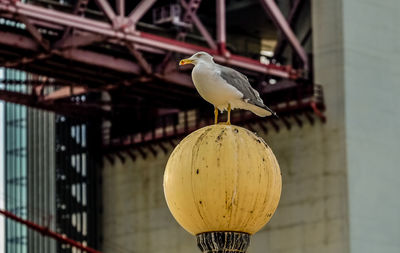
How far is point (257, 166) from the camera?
13.8 metres

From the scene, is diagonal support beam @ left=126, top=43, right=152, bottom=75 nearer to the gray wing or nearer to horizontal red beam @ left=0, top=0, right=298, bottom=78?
horizontal red beam @ left=0, top=0, right=298, bottom=78

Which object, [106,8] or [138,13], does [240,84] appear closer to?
[106,8]

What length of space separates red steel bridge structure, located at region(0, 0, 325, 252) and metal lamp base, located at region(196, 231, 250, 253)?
41.6 meters

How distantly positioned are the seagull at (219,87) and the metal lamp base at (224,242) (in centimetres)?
163

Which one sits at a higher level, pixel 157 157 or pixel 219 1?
pixel 219 1

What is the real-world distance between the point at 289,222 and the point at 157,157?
9.27 meters

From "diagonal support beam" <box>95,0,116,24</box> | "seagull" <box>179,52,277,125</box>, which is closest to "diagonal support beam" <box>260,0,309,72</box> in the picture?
"diagonal support beam" <box>95,0,116,24</box>

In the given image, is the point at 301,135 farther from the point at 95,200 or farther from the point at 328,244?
the point at 95,200

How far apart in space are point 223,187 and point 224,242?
51cm

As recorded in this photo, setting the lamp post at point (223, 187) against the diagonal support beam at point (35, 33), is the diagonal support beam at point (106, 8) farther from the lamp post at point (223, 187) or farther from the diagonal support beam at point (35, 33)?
the lamp post at point (223, 187)

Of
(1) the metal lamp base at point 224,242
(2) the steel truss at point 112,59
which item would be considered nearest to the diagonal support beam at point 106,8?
(2) the steel truss at point 112,59

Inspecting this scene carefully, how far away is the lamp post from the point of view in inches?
541

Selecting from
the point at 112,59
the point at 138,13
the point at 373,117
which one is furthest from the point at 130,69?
the point at 373,117

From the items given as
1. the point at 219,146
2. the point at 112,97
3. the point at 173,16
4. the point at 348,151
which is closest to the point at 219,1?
the point at 173,16
